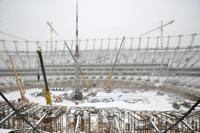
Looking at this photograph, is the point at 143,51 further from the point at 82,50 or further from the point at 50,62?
the point at 50,62

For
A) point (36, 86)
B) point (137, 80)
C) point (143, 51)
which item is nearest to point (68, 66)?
point (36, 86)

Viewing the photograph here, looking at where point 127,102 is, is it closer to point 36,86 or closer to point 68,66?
point 36,86

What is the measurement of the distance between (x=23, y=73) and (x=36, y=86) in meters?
9.21

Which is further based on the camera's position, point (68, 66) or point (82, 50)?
point (82, 50)

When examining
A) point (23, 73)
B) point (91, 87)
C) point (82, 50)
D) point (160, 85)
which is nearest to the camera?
point (160, 85)

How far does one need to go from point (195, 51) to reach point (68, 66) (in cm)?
3516

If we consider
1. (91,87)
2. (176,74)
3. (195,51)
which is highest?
→ (195,51)

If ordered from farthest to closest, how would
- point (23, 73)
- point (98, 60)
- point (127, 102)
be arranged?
point (98, 60) → point (23, 73) → point (127, 102)

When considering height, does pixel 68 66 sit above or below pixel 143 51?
below

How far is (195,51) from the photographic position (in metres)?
48.5

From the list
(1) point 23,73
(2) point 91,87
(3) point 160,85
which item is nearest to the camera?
(3) point 160,85

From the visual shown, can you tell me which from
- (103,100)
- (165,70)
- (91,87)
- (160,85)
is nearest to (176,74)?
(165,70)

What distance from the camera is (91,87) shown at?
4028cm

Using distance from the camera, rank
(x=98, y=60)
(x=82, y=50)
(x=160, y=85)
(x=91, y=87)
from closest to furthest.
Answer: (x=160, y=85)
(x=91, y=87)
(x=98, y=60)
(x=82, y=50)
